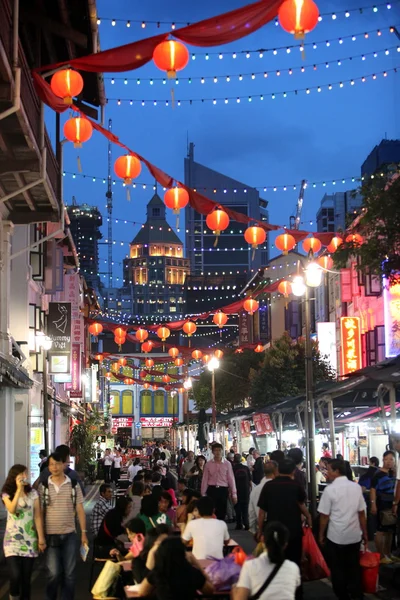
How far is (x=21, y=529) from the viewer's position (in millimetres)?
11188

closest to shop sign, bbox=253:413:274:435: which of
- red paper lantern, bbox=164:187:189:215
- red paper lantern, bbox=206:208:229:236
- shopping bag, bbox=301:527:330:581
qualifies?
red paper lantern, bbox=206:208:229:236

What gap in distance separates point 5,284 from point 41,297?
37.9 ft

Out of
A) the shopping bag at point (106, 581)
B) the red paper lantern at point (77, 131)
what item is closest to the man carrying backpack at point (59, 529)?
the shopping bag at point (106, 581)

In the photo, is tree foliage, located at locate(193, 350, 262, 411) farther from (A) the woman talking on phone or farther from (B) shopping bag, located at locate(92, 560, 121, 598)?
(B) shopping bag, located at locate(92, 560, 121, 598)

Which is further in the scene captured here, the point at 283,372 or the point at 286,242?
the point at 283,372

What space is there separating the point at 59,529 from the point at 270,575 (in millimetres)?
4450

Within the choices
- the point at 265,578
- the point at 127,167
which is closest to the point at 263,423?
the point at 127,167

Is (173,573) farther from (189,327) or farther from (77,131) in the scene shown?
(189,327)

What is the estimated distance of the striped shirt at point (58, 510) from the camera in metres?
11.2

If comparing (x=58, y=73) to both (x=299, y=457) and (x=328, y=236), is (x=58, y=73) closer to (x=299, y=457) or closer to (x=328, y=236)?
(x=299, y=457)

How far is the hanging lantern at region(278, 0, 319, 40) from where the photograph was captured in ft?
42.1

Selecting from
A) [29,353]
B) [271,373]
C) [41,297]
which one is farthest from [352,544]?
[271,373]

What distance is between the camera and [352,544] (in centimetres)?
1172

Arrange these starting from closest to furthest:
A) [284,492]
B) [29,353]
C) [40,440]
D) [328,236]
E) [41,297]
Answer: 1. [284,492]
2. [328,236]
3. [29,353]
4. [40,440]
5. [41,297]
